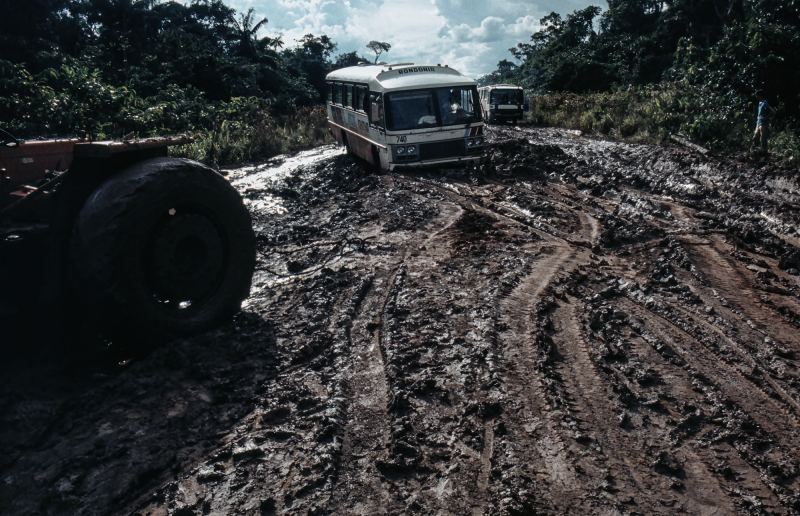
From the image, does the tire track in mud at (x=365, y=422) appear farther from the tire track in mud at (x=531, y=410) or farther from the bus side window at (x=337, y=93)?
the bus side window at (x=337, y=93)

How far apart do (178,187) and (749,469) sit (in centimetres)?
402

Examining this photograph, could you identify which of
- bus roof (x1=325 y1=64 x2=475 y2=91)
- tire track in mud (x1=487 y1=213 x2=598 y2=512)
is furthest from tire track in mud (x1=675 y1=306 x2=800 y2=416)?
bus roof (x1=325 y1=64 x2=475 y2=91)

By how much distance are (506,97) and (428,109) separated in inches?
600

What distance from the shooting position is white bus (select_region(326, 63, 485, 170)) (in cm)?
1134

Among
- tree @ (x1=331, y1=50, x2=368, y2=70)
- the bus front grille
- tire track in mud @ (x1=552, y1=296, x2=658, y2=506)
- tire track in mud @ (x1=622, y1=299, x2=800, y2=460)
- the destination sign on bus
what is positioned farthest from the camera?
tree @ (x1=331, y1=50, x2=368, y2=70)

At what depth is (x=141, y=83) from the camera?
20.6 m

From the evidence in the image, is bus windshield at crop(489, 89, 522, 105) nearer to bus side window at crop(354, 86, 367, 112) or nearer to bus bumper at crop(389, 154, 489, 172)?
bus side window at crop(354, 86, 367, 112)

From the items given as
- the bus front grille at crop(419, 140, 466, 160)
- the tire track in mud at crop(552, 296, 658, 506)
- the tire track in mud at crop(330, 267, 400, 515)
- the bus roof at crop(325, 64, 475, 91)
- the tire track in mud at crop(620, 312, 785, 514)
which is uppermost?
the bus roof at crop(325, 64, 475, 91)

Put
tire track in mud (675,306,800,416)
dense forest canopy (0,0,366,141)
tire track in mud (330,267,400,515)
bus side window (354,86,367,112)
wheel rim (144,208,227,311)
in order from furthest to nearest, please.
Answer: dense forest canopy (0,0,366,141), bus side window (354,86,367,112), wheel rim (144,208,227,311), tire track in mud (675,306,800,416), tire track in mud (330,267,400,515)

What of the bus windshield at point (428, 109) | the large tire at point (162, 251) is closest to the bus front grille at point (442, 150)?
the bus windshield at point (428, 109)

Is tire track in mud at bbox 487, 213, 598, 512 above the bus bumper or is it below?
below

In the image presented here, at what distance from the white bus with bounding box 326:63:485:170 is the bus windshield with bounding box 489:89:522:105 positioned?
13835mm

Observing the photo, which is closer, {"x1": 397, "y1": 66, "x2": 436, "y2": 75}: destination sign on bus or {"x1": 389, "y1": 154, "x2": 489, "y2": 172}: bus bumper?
{"x1": 389, "y1": 154, "x2": 489, "y2": 172}: bus bumper

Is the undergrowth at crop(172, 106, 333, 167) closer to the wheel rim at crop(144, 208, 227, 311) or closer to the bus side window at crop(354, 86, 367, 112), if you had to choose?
the bus side window at crop(354, 86, 367, 112)
